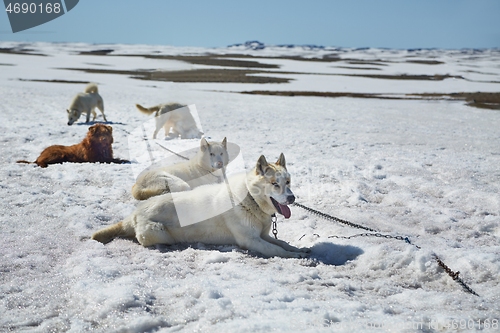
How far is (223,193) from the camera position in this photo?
4426 mm

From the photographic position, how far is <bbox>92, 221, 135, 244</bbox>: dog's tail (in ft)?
14.4

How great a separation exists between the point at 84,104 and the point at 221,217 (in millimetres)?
10098

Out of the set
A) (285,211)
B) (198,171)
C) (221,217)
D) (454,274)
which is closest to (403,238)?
(454,274)

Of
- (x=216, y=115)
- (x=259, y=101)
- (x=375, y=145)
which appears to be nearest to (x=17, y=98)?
(x=216, y=115)

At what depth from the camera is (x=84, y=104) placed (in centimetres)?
1295

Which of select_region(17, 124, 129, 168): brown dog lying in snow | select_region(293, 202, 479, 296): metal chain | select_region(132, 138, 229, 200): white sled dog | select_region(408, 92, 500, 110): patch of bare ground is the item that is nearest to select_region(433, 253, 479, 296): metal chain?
select_region(293, 202, 479, 296): metal chain

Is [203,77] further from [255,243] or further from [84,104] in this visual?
[255,243]

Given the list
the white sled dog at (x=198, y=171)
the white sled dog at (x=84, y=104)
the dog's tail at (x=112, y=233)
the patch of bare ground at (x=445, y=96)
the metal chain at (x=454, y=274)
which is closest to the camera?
the metal chain at (x=454, y=274)

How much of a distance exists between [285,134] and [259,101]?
7832mm

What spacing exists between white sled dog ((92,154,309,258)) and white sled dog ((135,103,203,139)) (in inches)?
260

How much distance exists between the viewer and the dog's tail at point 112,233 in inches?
173

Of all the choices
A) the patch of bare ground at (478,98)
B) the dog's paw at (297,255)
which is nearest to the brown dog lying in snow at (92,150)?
the dog's paw at (297,255)

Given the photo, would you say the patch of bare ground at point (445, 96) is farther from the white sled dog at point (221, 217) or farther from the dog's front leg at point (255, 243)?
the dog's front leg at point (255, 243)

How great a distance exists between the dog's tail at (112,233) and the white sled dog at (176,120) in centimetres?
654
